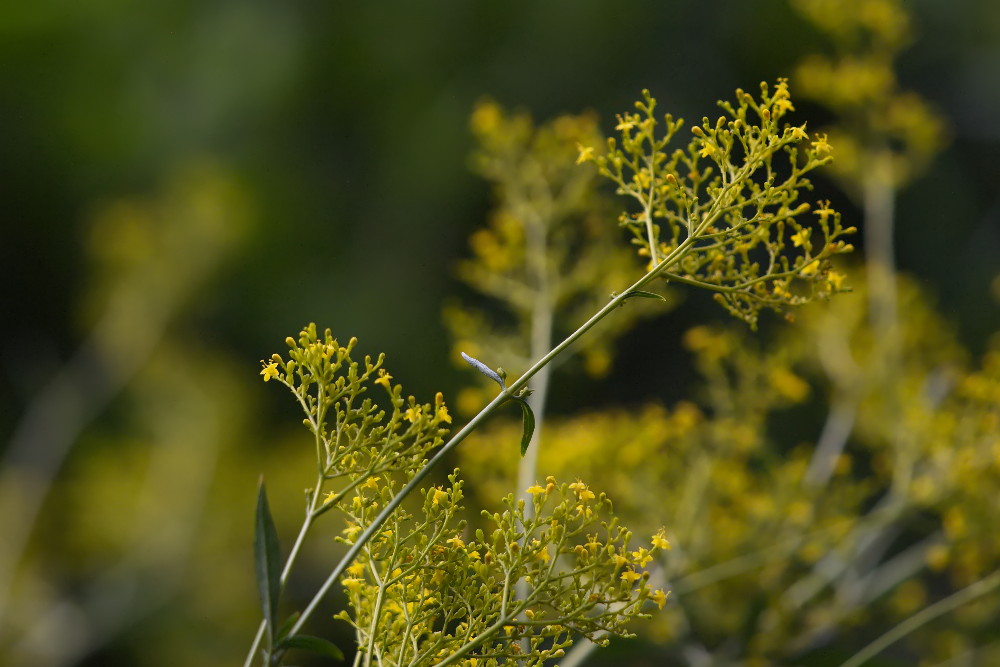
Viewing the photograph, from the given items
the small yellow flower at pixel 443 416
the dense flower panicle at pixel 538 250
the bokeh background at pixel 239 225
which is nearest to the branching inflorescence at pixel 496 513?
the small yellow flower at pixel 443 416

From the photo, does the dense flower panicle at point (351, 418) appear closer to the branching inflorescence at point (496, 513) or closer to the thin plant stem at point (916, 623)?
the branching inflorescence at point (496, 513)

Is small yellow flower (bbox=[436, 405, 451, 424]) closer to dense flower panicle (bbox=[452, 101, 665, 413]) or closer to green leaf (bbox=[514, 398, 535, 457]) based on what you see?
green leaf (bbox=[514, 398, 535, 457])

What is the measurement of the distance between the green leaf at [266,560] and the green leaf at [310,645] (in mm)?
14

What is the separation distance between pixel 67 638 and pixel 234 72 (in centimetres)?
363

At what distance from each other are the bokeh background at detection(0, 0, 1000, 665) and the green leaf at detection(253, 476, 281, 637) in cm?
334

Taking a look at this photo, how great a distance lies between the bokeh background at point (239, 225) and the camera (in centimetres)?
398

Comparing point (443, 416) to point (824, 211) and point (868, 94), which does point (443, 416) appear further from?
point (868, 94)

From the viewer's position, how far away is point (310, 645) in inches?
24.7

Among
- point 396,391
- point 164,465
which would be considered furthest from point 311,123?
point 396,391

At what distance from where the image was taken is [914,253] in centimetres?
495

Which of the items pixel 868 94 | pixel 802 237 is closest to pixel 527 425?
pixel 802 237

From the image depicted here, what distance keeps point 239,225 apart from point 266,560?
4033 mm

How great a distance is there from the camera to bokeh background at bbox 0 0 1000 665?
13.0ft

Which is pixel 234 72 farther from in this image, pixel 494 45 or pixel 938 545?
pixel 938 545
